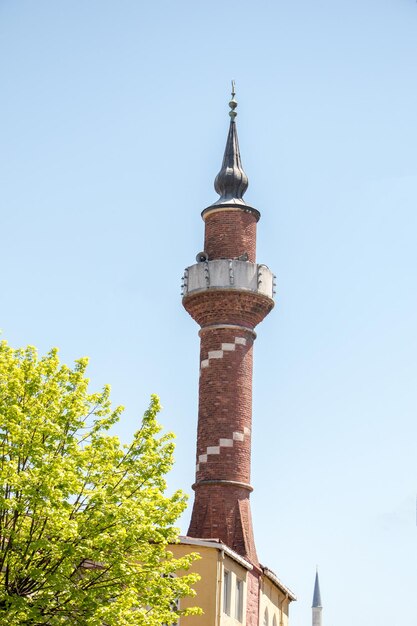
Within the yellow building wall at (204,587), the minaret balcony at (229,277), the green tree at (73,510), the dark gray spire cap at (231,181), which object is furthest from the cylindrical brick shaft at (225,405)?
the green tree at (73,510)

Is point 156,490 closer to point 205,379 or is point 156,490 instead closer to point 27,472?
point 27,472

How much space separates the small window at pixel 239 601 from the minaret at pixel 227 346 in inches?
65.5

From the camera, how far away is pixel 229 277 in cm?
4766

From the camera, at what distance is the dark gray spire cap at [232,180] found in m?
49.4

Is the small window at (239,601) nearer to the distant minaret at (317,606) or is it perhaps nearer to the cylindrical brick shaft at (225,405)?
the cylindrical brick shaft at (225,405)

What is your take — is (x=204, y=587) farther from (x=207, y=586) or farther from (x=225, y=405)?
(x=225, y=405)

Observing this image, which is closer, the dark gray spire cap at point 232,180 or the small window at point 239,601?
the small window at point 239,601

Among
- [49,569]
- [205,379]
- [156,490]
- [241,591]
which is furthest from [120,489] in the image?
[205,379]

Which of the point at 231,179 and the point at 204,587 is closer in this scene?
the point at 204,587

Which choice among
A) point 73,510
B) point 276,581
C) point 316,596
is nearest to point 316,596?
point 316,596

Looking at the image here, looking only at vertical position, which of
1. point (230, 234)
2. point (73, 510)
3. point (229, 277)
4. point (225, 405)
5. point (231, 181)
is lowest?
point (73, 510)

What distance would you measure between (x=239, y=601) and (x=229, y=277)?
1227 cm

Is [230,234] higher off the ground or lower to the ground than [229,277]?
higher

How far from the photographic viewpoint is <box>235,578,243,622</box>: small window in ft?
139
